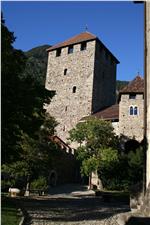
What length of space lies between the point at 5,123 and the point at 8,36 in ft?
14.2

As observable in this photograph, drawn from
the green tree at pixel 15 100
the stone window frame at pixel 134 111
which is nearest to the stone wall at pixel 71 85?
the stone window frame at pixel 134 111

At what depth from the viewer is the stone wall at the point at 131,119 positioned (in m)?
42.4

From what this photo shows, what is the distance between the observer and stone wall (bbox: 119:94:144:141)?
42.4 meters

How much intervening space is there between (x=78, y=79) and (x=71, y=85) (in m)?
1.34

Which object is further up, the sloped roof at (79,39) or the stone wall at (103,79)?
the sloped roof at (79,39)

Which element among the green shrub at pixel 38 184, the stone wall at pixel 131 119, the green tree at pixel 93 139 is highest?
the stone wall at pixel 131 119

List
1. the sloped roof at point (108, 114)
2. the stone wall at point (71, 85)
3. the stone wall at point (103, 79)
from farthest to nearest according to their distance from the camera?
1. the stone wall at point (103, 79)
2. the stone wall at point (71, 85)
3. the sloped roof at point (108, 114)

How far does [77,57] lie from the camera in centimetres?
5534

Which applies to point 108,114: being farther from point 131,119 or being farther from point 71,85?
point 71,85

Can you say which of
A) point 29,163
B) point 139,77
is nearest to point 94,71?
point 139,77

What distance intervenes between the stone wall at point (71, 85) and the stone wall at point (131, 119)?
8.31 m

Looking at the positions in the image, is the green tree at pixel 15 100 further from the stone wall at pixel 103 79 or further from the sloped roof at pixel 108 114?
the stone wall at pixel 103 79

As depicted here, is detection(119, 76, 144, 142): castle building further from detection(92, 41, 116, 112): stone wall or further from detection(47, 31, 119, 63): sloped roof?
detection(47, 31, 119, 63): sloped roof

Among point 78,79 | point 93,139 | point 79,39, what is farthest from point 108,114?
point 79,39
